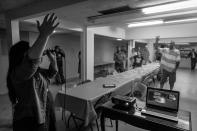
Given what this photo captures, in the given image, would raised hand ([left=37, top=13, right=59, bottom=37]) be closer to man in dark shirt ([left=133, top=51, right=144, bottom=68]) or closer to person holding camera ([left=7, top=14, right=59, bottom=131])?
person holding camera ([left=7, top=14, right=59, bottom=131])

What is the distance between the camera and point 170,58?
4246 millimetres

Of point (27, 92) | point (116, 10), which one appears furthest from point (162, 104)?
point (116, 10)

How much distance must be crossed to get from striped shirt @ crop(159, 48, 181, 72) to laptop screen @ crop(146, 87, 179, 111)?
9.94 ft

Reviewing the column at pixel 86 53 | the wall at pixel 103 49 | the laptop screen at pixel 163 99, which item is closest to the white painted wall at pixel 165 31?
the wall at pixel 103 49

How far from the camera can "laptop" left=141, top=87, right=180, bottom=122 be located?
1.56 m

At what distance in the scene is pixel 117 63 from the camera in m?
6.42

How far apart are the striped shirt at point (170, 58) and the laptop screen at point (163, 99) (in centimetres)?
303

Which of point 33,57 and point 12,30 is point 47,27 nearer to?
point 33,57

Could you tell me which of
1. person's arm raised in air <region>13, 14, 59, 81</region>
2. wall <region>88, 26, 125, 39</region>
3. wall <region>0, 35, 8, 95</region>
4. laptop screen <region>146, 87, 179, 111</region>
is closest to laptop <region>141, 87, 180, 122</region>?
laptop screen <region>146, 87, 179, 111</region>

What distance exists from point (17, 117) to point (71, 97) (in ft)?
3.49

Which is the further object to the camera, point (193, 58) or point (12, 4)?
point (193, 58)

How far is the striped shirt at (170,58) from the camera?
4.19 m

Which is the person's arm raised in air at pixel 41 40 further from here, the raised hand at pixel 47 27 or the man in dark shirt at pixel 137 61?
the man in dark shirt at pixel 137 61

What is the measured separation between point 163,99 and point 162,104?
6 centimetres
